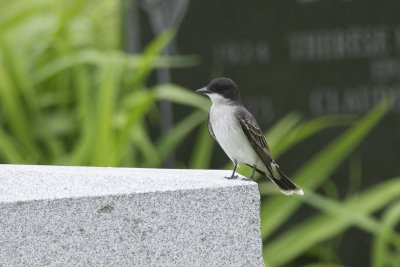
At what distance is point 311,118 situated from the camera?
15.1 feet

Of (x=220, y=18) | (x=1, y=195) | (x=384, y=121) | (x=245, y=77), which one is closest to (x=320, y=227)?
(x=384, y=121)

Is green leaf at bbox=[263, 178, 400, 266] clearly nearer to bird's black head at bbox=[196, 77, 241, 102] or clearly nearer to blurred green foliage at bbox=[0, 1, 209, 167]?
blurred green foliage at bbox=[0, 1, 209, 167]

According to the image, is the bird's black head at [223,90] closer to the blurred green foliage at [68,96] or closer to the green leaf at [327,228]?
the green leaf at [327,228]

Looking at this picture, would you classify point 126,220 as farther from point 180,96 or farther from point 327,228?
point 180,96

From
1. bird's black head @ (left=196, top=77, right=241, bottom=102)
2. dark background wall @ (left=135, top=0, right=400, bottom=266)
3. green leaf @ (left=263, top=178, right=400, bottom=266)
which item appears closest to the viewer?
bird's black head @ (left=196, top=77, right=241, bottom=102)

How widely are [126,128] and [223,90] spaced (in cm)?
188

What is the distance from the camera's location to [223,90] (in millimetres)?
1902

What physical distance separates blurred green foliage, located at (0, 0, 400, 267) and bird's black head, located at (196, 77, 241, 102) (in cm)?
132

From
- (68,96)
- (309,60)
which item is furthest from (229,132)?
(68,96)

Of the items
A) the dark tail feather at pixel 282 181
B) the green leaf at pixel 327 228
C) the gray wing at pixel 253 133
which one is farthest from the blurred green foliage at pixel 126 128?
the gray wing at pixel 253 133

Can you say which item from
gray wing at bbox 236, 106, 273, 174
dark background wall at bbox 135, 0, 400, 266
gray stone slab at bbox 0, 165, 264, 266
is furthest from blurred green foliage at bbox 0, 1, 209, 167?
gray wing at bbox 236, 106, 273, 174

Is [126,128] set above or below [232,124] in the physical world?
below

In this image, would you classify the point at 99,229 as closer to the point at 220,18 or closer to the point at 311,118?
the point at 311,118

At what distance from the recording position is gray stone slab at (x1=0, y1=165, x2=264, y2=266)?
6.25 ft
